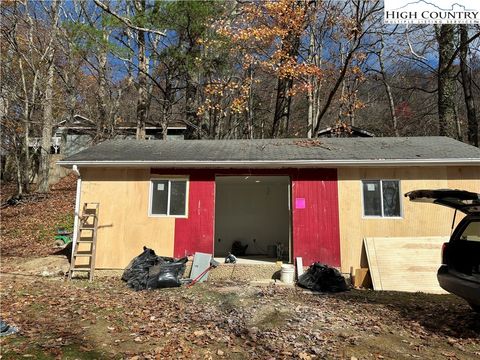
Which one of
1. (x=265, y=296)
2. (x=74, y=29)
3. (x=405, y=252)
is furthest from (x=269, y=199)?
(x=74, y=29)

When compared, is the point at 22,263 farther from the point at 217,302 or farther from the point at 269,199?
the point at 269,199

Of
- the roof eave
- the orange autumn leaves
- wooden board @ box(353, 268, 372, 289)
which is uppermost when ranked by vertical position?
the orange autumn leaves

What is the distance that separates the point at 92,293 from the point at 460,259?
23.0 feet

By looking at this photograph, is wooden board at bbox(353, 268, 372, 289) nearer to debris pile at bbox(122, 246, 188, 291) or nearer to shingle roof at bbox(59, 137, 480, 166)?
shingle roof at bbox(59, 137, 480, 166)

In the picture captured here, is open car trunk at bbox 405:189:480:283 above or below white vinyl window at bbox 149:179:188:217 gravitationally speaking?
below

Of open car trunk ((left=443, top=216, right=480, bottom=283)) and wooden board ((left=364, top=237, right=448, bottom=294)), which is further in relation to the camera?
wooden board ((left=364, top=237, right=448, bottom=294))

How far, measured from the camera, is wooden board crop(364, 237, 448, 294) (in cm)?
866

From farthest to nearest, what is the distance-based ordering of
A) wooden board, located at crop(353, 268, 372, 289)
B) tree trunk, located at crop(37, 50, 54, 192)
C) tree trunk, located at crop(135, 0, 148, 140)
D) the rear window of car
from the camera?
1. tree trunk, located at crop(37, 50, 54, 192)
2. tree trunk, located at crop(135, 0, 148, 140)
3. wooden board, located at crop(353, 268, 372, 289)
4. the rear window of car

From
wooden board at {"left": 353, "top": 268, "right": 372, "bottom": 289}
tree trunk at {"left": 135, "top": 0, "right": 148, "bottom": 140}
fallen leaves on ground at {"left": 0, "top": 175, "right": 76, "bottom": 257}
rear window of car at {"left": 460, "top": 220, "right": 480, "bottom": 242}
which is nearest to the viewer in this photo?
rear window of car at {"left": 460, "top": 220, "right": 480, "bottom": 242}

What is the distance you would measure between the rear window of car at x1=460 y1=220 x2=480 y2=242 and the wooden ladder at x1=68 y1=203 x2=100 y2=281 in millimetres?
8206

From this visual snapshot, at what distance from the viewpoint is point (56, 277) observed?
9.71 meters

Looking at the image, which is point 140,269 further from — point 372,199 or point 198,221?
point 372,199

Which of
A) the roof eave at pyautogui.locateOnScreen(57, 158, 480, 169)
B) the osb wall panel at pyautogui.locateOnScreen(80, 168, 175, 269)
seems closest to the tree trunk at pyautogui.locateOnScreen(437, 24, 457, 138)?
the roof eave at pyautogui.locateOnScreen(57, 158, 480, 169)

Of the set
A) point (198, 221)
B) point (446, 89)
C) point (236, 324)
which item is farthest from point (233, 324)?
point (446, 89)
